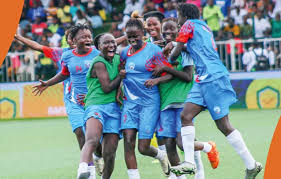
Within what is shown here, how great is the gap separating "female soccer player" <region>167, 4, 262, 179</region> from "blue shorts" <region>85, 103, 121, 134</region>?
85 cm

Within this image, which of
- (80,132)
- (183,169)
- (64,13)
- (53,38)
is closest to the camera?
(183,169)

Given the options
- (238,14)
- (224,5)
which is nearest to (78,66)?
(238,14)

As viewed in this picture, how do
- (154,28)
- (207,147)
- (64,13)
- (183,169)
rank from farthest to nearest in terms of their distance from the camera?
(64,13)
(154,28)
(207,147)
(183,169)

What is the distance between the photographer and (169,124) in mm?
7953

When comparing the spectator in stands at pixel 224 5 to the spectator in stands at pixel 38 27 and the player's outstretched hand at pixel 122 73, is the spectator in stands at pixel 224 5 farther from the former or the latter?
the player's outstretched hand at pixel 122 73

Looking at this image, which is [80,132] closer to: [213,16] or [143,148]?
[143,148]

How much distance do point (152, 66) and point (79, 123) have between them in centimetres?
166

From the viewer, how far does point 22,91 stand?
20.7 m

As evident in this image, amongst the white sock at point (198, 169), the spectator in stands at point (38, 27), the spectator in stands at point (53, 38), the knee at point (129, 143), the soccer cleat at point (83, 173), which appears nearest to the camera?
the soccer cleat at point (83, 173)

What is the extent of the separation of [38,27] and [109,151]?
1694 centimetres

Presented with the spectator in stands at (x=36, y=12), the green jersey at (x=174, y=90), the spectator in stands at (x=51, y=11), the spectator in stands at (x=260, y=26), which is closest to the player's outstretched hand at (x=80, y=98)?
the green jersey at (x=174, y=90)

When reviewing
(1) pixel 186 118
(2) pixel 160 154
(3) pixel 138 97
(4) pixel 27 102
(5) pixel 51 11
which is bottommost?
(4) pixel 27 102

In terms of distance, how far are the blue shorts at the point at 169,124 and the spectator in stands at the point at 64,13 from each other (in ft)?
54.6

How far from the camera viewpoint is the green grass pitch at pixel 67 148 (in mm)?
9828
